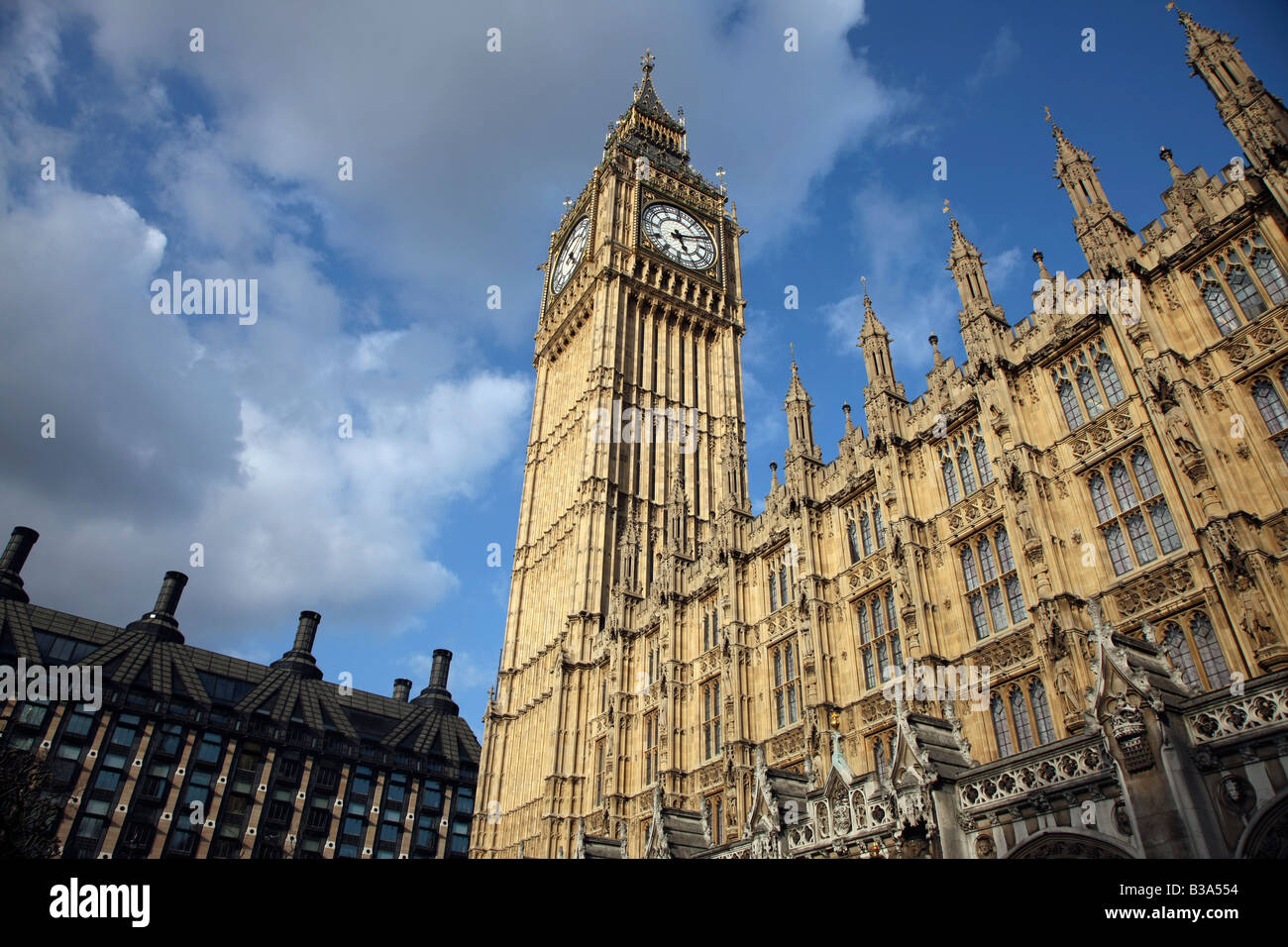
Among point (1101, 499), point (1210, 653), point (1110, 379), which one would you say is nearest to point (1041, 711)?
point (1210, 653)

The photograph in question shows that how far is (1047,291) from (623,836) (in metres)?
27.7

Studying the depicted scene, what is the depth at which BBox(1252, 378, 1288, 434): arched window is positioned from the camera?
17.1 metres

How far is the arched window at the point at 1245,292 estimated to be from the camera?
18438mm

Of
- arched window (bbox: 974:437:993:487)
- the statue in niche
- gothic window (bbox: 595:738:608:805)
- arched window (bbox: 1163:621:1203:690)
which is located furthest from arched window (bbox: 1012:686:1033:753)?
gothic window (bbox: 595:738:608:805)

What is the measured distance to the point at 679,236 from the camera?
217 feet

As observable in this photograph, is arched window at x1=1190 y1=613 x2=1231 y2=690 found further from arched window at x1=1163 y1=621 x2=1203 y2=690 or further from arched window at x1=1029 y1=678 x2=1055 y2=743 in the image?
arched window at x1=1029 y1=678 x2=1055 y2=743

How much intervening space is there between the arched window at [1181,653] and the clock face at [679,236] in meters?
51.5

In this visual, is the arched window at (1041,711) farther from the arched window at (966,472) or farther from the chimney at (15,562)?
the chimney at (15,562)

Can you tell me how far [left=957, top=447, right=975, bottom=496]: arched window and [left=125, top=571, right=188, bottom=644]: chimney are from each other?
84.3 meters

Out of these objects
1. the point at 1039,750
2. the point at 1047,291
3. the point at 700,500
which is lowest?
the point at 1039,750

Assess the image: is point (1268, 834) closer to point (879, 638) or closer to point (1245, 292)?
point (1245, 292)

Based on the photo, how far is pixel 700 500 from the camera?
5372 cm
